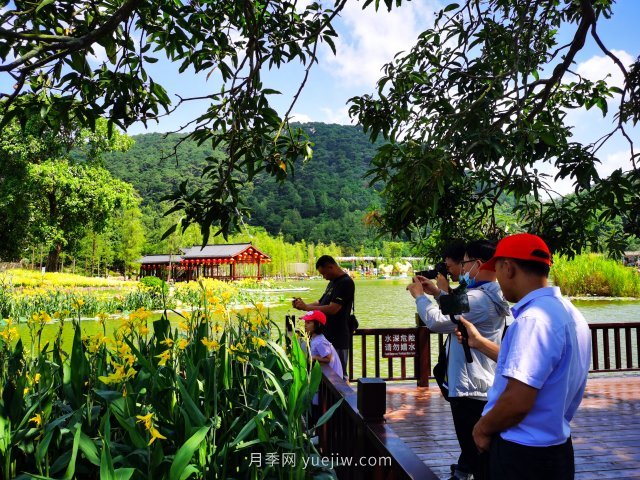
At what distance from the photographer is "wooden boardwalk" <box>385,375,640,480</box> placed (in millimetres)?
3203

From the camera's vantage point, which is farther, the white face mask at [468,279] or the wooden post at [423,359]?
the wooden post at [423,359]

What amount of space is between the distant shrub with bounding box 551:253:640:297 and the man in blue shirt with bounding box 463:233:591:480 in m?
22.4

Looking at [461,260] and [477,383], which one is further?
[461,260]

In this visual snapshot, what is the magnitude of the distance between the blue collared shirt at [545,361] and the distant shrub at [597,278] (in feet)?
73.5

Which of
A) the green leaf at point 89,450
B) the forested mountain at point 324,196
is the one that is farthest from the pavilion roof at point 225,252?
the forested mountain at point 324,196

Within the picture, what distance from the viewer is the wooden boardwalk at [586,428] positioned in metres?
3.20

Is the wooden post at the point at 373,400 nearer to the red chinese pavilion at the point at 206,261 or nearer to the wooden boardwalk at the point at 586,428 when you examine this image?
the wooden boardwalk at the point at 586,428

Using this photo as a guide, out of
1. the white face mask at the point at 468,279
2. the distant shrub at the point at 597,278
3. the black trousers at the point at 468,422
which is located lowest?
the distant shrub at the point at 597,278

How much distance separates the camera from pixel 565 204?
342 cm

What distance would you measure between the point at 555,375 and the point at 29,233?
2397 cm

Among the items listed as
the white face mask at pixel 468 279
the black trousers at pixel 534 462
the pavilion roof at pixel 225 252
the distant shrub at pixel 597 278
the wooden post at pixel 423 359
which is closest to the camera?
the black trousers at pixel 534 462

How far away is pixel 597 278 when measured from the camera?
72.5ft

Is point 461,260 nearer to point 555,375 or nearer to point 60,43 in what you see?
point 555,375

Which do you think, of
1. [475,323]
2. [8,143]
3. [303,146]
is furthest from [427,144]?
A: [8,143]
